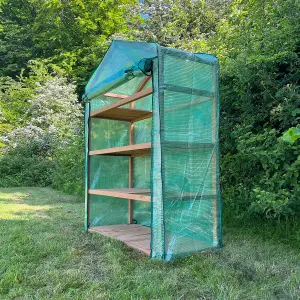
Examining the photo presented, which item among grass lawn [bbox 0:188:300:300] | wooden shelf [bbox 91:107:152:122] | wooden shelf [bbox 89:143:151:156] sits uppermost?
wooden shelf [bbox 91:107:152:122]

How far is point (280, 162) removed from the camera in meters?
2.99

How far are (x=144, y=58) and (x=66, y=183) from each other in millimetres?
5800

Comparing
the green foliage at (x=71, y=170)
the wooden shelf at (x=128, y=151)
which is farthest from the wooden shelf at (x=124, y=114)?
the green foliage at (x=71, y=170)

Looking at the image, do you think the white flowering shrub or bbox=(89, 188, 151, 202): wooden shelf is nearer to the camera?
bbox=(89, 188, 151, 202): wooden shelf

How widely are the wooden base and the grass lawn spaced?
98mm

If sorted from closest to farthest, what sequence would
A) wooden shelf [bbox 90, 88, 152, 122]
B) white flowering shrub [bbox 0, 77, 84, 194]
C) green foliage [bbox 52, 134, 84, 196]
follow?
wooden shelf [bbox 90, 88, 152, 122] < green foliage [bbox 52, 134, 84, 196] < white flowering shrub [bbox 0, 77, 84, 194]

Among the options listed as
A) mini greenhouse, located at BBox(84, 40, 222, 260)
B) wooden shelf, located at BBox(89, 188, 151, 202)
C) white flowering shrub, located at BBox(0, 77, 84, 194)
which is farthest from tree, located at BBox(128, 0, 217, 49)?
wooden shelf, located at BBox(89, 188, 151, 202)

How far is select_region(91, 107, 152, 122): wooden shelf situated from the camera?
12.2ft

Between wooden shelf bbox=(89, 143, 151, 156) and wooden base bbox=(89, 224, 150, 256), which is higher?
wooden shelf bbox=(89, 143, 151, 156)

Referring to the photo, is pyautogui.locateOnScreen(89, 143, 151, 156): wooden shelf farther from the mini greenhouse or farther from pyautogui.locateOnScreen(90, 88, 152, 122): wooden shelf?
pyautogui.locateOnScreen(90, 88, 152, 122): wooden shelf

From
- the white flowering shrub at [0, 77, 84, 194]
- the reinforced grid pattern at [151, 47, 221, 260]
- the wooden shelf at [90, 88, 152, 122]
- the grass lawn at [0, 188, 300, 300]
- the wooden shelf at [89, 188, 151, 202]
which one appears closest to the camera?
the grass lawn at [0, 188, 300, 300]

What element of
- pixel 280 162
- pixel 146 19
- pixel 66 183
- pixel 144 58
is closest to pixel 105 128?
pixel 144 58

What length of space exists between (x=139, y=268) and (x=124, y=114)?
1969 millimetres

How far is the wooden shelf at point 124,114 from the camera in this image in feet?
12.2
